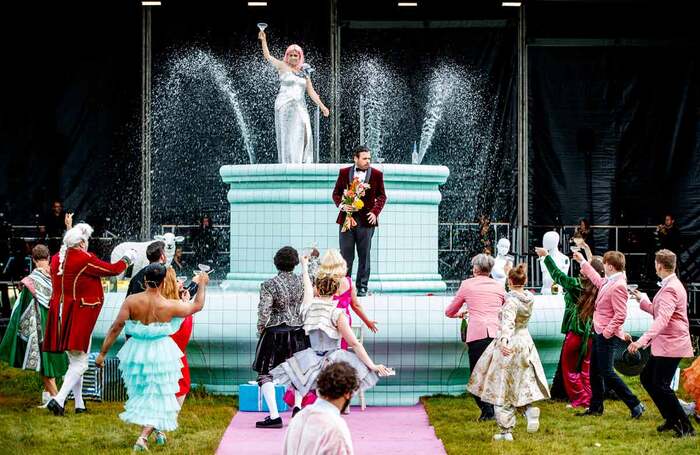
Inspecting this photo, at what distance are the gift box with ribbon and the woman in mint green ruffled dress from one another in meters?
1.95

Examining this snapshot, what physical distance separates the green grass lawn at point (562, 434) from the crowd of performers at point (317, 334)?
154mm

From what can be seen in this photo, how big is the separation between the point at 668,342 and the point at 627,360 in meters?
1.10

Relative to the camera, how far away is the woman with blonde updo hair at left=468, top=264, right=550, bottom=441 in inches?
349

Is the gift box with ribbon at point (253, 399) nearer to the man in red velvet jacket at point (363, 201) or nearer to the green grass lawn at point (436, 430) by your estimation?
the green grass lawn at point (436, 430)

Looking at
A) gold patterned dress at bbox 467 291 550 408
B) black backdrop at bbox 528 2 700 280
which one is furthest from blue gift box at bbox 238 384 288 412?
black backdrop at bbox 528 2 700 280

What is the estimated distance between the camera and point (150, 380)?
8297 mm

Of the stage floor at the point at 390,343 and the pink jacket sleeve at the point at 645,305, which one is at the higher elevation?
the pink jacket sleeve at the point at 645,305

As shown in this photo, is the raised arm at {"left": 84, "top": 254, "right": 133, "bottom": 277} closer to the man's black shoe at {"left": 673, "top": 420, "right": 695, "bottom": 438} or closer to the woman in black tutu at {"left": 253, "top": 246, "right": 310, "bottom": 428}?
the woman in black tutu at {"left": 253, "top": 246, "right": 310, "bottom": 428}

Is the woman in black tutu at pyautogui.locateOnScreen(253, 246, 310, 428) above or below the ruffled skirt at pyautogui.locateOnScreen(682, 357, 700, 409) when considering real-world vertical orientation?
above

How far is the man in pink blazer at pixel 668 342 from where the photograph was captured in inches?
348

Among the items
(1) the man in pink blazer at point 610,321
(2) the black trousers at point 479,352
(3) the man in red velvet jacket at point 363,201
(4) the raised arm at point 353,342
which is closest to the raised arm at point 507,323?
(2) the black trousers at point 479,352

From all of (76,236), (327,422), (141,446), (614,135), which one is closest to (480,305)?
(141,446)

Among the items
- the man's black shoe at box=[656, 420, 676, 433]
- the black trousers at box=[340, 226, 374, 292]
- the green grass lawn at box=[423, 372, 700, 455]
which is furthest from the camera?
the black trousers at box=[340, 226, 374, 292]

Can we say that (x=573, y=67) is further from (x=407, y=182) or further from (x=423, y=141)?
(x=407, y=182)
